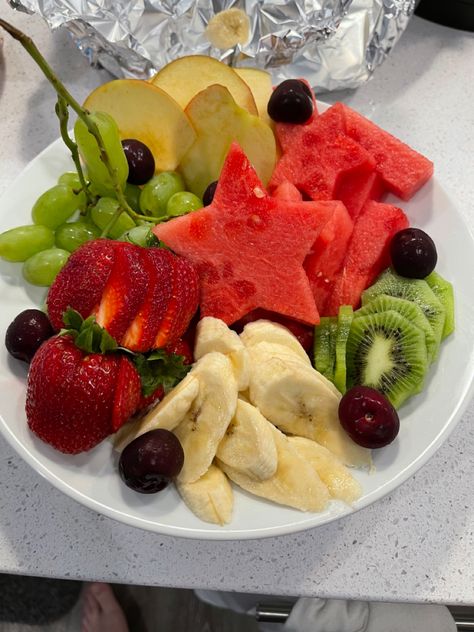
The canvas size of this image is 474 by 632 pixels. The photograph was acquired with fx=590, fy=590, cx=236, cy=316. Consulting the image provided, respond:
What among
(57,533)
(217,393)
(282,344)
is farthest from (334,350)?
(57,533)

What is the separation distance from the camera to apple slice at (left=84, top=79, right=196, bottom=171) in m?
1.02

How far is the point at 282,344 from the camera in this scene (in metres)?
0.88

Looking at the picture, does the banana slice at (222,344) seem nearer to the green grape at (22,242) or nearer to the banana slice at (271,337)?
the banana slice at (271,337)

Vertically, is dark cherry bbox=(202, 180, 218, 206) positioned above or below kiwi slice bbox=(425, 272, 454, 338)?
above

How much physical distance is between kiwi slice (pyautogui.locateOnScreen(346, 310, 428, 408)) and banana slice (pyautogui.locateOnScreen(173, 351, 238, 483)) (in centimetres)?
21

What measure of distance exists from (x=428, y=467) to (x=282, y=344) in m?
0.37

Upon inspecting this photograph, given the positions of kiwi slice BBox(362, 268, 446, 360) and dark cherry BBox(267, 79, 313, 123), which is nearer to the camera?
kiwi slice BBox(362, 268, 446, 360)

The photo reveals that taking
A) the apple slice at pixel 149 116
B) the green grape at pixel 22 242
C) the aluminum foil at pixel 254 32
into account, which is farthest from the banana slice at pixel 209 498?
the aluminum foil at pixel 254 32

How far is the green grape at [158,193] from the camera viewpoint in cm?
100

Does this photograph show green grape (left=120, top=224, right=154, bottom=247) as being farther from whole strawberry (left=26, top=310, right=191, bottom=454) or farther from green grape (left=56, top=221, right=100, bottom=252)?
whole strawberry (left=26, top=310, right=191, bottom=454)

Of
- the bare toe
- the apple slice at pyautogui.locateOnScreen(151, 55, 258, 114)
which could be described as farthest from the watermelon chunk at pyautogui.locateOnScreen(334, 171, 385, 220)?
the bare toe

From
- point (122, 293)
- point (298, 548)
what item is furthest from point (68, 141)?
point (298, 548)

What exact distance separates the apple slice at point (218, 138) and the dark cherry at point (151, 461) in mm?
487

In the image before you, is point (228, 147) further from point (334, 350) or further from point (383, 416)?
point (383, 416)
